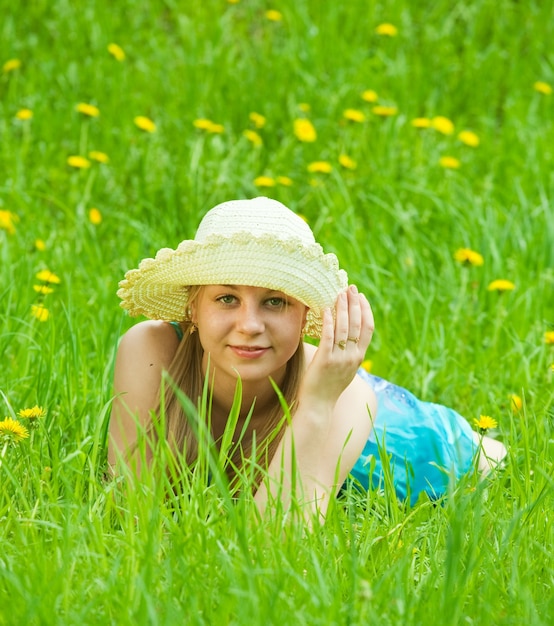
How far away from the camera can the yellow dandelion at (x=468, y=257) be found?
3.39 meters

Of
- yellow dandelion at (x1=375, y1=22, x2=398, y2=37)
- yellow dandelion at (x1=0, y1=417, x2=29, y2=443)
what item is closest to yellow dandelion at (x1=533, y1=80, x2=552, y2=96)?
yellow dandelion at (x1=375, y1=22, x2=398, y2=37)

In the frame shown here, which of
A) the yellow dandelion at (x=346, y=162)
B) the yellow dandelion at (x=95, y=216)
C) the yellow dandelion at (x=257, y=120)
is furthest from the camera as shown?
the yellow dandelion at (x=257, y=120)

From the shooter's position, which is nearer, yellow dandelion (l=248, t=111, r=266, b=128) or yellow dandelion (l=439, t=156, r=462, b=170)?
yellow dandelion (l=439, t=156, r=462, b=170)

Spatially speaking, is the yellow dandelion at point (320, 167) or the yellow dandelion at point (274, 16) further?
the yellow dandelion at point (274, 16)

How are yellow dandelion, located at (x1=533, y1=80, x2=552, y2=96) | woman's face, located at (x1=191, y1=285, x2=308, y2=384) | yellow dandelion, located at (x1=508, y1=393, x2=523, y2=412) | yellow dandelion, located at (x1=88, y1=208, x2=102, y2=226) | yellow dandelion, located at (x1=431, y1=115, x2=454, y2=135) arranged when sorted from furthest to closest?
1. yellow dandelion, located at (x1=533, y1=80, x2=552, y2=96)
2. yellow dandelion, located at (x1=431, y1=115, x2=454, y2=135)
3. yellow dandelion, located at (x1=88, y1=208, x2=102, y2=226)
4. yellow dandelion, located at (x1=508, y1=393, x2=523, y2=412)
5. woman's face, located at (x1=191, y1=285, x2=308, y2=384)

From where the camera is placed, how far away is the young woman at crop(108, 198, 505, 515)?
2.19 metres

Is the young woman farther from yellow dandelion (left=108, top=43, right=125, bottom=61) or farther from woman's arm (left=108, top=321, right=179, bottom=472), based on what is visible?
yellow dandelion (left=108, top=43, right=125, bottom=61)

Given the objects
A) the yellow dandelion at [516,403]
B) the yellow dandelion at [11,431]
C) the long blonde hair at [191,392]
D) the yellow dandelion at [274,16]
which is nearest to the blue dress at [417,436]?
the yellow dandelion at [516,403]

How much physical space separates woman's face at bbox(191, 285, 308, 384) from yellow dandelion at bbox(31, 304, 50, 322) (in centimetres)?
72

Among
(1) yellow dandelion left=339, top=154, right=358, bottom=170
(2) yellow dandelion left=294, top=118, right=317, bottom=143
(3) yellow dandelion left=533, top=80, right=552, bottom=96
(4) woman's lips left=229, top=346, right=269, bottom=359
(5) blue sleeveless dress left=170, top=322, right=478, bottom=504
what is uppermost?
(3) yellow dandelion left=533, top=80, right=552, bottom=96

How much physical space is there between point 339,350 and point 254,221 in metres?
0.32

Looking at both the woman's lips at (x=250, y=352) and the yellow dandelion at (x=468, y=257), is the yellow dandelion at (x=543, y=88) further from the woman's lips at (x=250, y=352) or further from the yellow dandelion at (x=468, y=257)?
the woman's lips at (x=250, y=352)

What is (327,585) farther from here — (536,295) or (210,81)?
(210,81)

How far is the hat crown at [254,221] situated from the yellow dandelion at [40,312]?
70 centimetres
